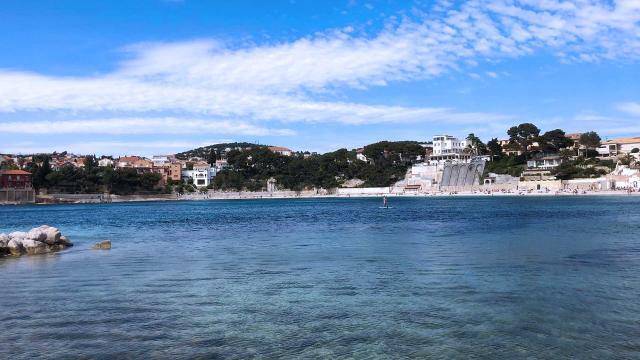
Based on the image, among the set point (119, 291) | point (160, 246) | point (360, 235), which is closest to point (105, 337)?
point (119, 291)

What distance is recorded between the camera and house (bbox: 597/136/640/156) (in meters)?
129

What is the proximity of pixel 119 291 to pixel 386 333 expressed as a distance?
25.8ft

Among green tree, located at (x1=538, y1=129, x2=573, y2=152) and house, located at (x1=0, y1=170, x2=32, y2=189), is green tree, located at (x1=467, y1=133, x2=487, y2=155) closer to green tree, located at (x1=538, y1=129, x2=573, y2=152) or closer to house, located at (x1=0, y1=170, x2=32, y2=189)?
green tree, located at (x1=538, y1=129, x2=573, y2=152)

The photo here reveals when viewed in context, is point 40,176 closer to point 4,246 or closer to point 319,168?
point 319,168

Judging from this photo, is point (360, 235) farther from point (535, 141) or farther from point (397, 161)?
point (397, 161)

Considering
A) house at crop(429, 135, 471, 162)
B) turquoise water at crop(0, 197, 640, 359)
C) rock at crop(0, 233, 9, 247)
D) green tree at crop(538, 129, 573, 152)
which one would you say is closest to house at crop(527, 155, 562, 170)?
green tree at crop(538, 129, 573, 152)

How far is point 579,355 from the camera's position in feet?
28.6

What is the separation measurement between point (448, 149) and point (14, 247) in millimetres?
146414

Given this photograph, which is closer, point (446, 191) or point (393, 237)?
point (393, 237)

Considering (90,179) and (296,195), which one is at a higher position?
(90,179)

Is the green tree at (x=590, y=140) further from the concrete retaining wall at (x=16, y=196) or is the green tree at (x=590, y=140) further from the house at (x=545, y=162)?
the concrete retaining wall at (x=16, y=196)

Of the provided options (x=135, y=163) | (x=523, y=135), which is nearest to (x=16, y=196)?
(x=135, y=163)

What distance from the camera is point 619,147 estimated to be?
131 metres

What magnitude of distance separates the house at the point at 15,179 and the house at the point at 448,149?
103309 mm
